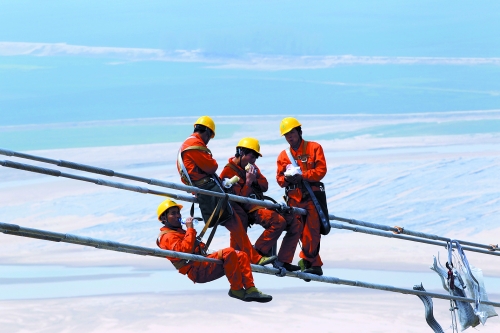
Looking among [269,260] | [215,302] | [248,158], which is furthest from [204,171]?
[215,302]

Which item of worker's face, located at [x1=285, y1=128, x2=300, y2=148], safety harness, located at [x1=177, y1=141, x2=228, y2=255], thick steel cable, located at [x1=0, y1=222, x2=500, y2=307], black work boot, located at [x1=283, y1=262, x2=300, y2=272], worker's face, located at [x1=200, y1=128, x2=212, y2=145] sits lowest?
thick steel cable, located at [x1=0, y1=222, x2=500, y2=307]

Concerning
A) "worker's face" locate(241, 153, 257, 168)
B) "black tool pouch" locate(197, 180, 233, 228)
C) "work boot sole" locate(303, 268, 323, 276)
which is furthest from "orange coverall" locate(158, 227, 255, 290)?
"work boot sole" locate(303, 268, 323, 276)

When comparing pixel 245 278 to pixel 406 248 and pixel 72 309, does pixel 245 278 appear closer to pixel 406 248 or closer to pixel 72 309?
pixel 72 309

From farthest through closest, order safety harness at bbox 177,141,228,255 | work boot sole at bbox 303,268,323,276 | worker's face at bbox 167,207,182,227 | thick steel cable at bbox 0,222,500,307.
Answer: work boot sole at bbox 303,268,323,276, safety harness at bbox 177,141,228,255, worker's face at bbox 167,207,182,227, thick steel cable at bbox 0,222,500,307

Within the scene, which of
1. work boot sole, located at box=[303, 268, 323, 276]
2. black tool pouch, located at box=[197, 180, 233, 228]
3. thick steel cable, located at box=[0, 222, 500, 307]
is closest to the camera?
thick steel cable, located at box=[0, 222, 500, 307]

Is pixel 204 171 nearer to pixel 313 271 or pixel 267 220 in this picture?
pixel 267 220

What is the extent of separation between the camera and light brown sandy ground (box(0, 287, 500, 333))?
5784 centimetres

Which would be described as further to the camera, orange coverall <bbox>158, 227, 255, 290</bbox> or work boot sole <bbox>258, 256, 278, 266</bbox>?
work boot sole <bbox>258, 256, 278, 266</bbox>

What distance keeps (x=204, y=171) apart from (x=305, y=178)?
161 cm

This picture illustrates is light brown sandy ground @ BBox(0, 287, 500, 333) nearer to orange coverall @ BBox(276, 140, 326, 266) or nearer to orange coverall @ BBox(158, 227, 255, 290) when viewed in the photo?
orange coverall @ BBox(276, 140, 326, 266)

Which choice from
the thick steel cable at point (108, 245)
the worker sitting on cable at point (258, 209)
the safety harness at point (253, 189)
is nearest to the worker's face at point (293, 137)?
the worker sitting on cable at point (258, 209)

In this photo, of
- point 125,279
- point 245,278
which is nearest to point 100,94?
point 125,279

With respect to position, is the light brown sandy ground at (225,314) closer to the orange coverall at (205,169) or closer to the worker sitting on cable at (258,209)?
the worker sitting on cable at (258,209)

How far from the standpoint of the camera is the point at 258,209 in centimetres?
1627
